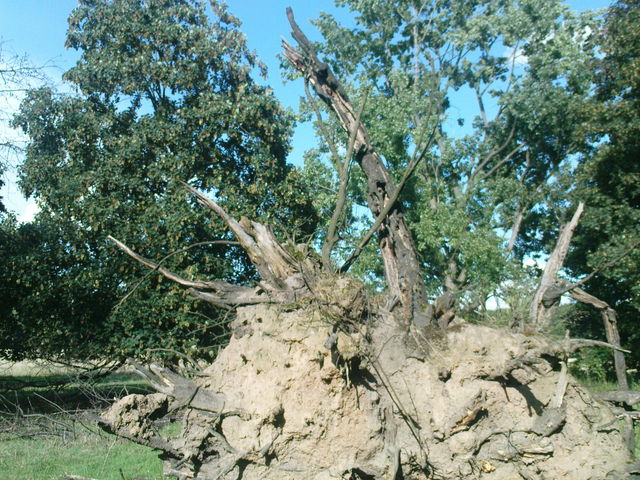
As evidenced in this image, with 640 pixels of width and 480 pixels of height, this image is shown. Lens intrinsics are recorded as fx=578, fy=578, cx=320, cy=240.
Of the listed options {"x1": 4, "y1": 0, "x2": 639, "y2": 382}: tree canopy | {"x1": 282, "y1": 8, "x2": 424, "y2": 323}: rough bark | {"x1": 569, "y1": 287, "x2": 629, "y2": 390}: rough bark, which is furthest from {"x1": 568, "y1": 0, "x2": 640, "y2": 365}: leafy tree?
{"x1": 282, "y1": 8, "x2": 424, "y2": 323}: rough bark

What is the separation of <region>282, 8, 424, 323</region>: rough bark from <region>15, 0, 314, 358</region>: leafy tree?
18.1ft

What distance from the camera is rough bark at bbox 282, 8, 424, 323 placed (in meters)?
5.31

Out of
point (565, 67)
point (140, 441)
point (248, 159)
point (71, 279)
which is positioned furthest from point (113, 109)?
point (565, 67)

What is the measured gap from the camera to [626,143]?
579 inches

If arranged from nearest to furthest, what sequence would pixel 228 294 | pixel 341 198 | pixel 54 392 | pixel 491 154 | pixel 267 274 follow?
pixel 267 274 < pixel 228 294 < pixel 341 198 < pixel 54 392 < pixel 491 154

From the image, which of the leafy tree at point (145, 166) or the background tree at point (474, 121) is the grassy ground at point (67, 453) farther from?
the background tree at point (474, 121)

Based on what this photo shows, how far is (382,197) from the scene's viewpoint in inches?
233

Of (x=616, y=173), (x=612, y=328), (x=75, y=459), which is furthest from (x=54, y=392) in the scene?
(x=616, y=173)

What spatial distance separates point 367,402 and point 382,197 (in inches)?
87.3

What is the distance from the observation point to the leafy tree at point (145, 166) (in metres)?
11.2

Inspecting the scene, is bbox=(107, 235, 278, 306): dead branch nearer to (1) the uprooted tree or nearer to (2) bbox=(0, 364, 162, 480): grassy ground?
(1) the uprooted tree

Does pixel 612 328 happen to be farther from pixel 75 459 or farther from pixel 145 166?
pixel 145 166

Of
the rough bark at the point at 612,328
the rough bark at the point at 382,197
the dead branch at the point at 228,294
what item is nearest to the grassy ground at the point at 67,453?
the dead branch at the point at 228,294

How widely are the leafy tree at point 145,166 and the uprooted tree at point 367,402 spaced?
6265 millimetres
